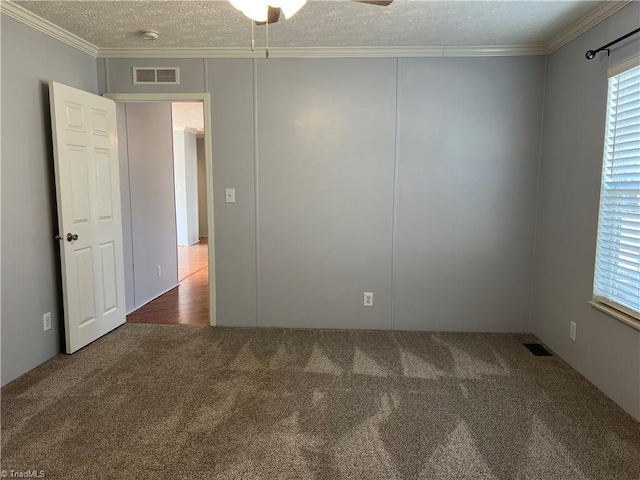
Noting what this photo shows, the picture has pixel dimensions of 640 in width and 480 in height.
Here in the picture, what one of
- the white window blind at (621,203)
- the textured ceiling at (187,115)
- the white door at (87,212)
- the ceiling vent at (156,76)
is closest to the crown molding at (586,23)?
the white window blind at (621,203)

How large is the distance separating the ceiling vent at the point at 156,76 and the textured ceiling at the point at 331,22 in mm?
204

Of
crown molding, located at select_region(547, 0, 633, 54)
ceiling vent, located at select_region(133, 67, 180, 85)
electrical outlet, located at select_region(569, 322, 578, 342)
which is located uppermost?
crown molding, located at select_region(547, 0, 633, 54)

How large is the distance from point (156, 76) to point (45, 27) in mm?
861

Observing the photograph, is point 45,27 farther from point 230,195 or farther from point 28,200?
point 230,195

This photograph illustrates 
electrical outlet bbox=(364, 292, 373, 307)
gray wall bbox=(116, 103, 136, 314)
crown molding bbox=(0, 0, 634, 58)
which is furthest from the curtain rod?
gray wall bbox=(116, 103, 136, 314)

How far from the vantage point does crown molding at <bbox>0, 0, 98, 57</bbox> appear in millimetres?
2578

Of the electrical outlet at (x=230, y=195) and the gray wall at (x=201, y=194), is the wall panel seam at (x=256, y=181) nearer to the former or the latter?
the electrical outlet at (x=230, y=195)

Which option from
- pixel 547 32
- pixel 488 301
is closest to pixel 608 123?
pixel 547 32

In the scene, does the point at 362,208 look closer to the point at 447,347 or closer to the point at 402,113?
the point at 402,113

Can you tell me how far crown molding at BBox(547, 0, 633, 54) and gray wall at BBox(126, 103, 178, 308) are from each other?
3.94 meters

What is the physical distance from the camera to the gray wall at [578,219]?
2.46 m

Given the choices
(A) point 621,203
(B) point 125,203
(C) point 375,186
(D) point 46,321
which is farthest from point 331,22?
(D) point 46,321

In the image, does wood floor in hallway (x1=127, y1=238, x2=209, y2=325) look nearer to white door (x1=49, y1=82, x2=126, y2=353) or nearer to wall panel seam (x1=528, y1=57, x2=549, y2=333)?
white door (x1=49, y1=82, x2=126, y2=353)

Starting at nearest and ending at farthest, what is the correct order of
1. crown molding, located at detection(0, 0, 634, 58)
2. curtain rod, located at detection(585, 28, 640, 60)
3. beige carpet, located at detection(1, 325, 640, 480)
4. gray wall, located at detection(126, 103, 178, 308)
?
beige carpet, located at detection(1, 325, 640, 480) < curtain rod, located at detection(585, 28, 640, 60) < crown molding, located at detection(0, 0, 634, 58) < gray wall, located at detection(126, 103, 178, 308)
